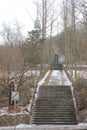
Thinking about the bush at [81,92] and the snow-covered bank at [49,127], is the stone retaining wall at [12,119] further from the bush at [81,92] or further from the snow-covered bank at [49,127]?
the bush at [81,92]

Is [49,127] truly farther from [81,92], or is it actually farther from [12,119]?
[81,92]

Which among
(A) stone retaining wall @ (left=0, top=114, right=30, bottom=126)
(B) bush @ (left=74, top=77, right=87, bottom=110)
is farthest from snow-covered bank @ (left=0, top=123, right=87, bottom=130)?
(B) bush @ (left=74, top=77, right=87, bottom=110)

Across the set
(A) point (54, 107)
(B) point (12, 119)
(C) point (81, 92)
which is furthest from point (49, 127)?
(C) point (81, 92)

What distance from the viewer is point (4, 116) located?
17.8 m

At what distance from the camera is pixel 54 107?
62.6ft

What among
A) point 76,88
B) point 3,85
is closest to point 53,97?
point 76,88

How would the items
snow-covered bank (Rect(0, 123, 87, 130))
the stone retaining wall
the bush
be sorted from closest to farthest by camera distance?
snow-covered bank (Rect(0, 123, 87, 130)), the stone retaining wall, the bush

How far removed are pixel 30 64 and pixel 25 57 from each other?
0.88 meters

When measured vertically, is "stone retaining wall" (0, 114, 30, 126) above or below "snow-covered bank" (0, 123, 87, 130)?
above

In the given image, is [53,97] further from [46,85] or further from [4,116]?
[4,116]

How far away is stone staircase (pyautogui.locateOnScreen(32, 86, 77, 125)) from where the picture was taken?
17.8 meters

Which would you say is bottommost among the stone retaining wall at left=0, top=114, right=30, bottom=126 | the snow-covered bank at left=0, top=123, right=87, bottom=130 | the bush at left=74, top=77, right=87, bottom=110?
the snow-covered bank at left=0, top=123, right=87, bottom=130

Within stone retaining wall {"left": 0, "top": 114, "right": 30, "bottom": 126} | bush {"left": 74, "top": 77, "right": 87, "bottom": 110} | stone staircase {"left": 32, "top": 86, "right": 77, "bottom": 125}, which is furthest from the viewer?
bush {"left": 74, "top": 77, "right": 87, "bottom": 110}

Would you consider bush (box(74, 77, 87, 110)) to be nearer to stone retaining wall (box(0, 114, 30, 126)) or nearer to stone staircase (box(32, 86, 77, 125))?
stone staircase (box(32, 86, 77, 125))
